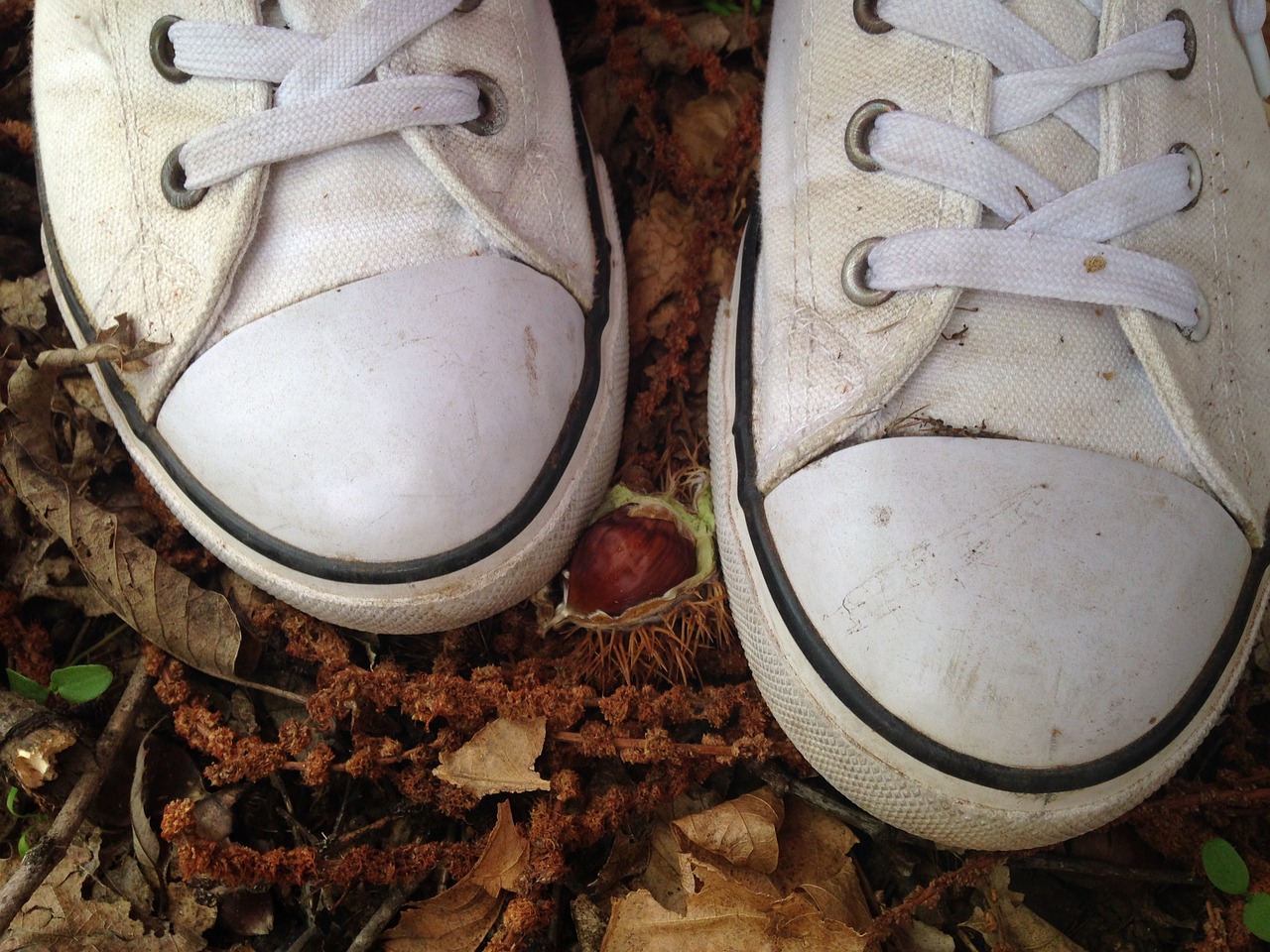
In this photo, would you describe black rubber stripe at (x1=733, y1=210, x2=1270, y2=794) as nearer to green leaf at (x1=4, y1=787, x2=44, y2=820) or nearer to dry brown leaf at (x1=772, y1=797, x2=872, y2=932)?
dry brown leaf at (x1=772, y1=797, x2=872, y2=932)

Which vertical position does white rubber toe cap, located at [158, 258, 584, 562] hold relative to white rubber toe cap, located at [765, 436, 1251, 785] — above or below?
above

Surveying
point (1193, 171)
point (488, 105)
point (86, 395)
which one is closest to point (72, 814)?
point (86, 395)

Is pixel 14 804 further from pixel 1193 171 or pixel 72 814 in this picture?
pixel 1193 171

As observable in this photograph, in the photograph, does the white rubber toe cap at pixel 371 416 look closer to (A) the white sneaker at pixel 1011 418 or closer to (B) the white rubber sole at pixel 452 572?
(B) the white rubber sole at pixel 452 572

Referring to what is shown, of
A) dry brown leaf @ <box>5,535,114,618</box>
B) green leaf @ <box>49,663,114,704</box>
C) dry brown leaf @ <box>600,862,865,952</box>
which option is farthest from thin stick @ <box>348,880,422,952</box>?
dry brown leaf @ <box>5,535,114,618</box>

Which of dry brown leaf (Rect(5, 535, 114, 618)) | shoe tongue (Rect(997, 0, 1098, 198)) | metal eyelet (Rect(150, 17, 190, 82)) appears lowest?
dry brown leaf (Rect(5, 535, 114, 618))

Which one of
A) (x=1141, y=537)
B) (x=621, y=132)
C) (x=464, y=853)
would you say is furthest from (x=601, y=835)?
(x=621, y=132)

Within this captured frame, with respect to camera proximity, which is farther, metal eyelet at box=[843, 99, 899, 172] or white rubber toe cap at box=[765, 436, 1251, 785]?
metal eyelet at box=[843, 99, 899, 172]
